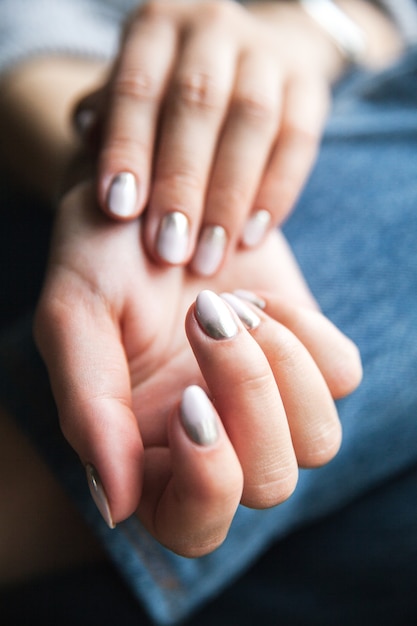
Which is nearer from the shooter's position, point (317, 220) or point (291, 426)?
point (291, 426)

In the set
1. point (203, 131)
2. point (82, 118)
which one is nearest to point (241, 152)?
point (203, 131)

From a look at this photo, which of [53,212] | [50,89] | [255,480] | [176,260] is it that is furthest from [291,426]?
[50,89]

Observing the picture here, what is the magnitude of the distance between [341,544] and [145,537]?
0.18 m

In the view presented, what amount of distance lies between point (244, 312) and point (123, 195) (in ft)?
0.54

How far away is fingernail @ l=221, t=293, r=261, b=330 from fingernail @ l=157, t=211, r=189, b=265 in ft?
0.28

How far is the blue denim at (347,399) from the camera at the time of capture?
0.49 metres

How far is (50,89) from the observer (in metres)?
0.80

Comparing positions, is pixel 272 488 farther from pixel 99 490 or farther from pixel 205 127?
pixel 205 127

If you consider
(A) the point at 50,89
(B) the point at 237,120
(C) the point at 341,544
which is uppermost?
(B) the point at 237,120

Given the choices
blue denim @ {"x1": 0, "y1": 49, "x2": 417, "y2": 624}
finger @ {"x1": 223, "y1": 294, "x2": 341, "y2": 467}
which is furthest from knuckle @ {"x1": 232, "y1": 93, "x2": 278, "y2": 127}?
finger @ {"x1": 223, "y1": 294, "x2": 341, "y2": 467}

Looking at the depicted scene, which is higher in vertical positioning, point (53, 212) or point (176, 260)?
point (176, 260)

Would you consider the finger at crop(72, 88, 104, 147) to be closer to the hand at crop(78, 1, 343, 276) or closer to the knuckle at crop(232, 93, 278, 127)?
the hand at crop(78, 1, 343, 276)

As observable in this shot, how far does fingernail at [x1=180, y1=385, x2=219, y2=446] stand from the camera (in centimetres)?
33

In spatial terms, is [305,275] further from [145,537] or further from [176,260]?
[145,537]
